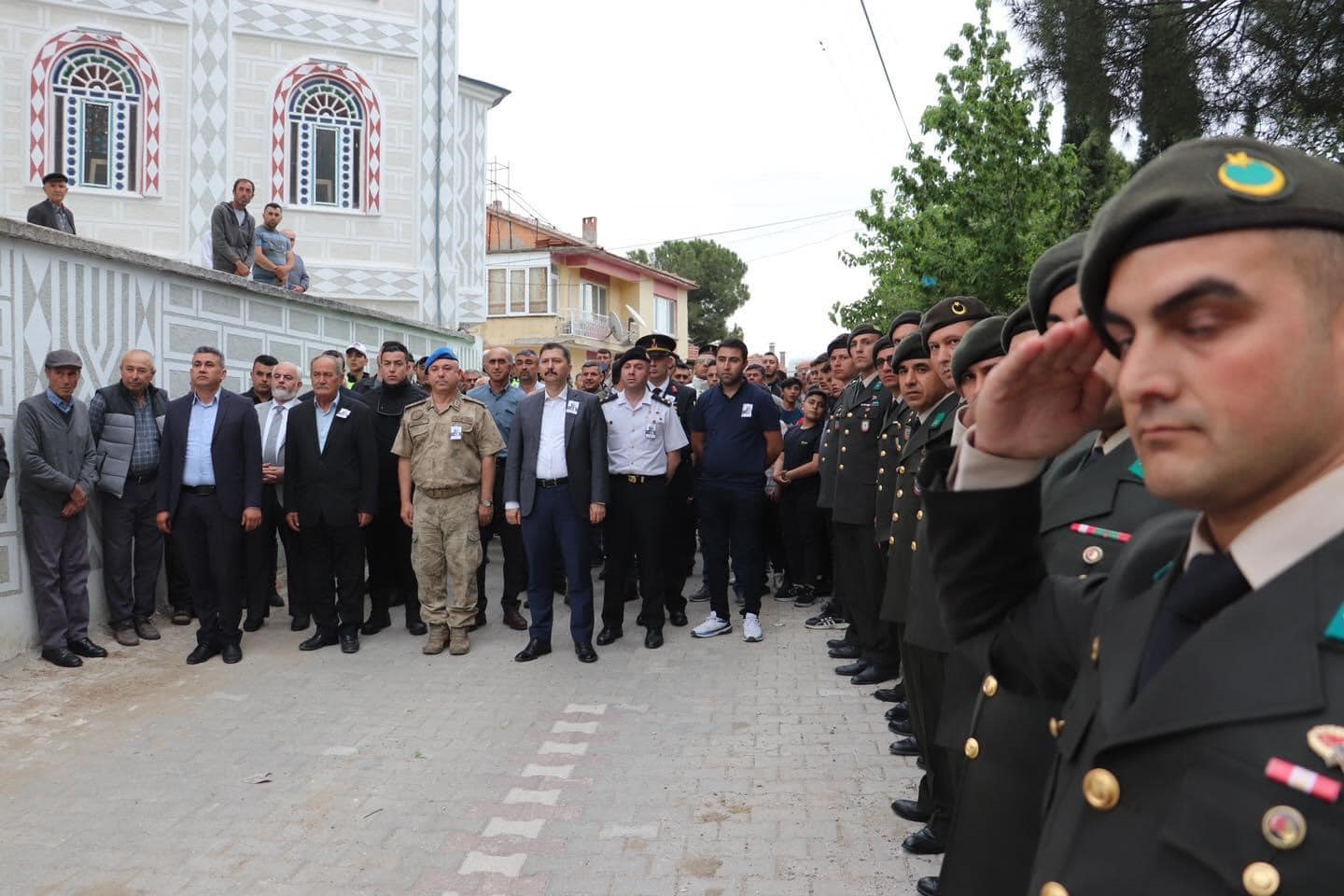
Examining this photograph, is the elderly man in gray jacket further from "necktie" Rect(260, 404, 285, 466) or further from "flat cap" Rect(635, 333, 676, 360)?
"flat cap" Rect(635, 333, 676, 360)

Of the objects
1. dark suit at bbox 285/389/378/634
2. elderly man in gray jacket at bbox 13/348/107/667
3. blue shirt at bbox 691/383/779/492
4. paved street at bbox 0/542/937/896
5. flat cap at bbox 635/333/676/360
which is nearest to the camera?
paved street at bbox 0/542/937/896

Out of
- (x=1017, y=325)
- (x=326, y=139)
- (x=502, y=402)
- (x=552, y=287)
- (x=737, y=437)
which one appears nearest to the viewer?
(x=1017, y=325)

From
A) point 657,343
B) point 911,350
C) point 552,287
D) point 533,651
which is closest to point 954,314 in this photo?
point 911,350

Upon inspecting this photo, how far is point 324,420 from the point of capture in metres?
8.06

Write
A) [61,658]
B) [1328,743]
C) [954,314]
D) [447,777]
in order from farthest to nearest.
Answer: [61,658] → [447,777] → [954,314] → [1328,743]

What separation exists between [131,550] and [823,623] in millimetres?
5280

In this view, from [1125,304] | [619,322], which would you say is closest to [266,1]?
[1125,304]

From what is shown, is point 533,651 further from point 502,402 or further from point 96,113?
point 96,113

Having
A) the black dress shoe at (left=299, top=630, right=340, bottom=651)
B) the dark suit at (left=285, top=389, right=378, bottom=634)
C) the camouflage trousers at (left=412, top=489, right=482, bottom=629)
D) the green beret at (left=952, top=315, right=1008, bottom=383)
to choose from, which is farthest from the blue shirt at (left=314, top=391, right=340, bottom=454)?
the green beret at (left=952, top=315, right=1008, bottom=383)

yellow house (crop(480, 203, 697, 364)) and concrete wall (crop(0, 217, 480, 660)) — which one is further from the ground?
yellow house (crop(480, 203, 697, 364))

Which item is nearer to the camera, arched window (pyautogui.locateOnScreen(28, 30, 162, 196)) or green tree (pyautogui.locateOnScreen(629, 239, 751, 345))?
arched window (pyautogui.locateOnScreen(28, 30, 162, 196))

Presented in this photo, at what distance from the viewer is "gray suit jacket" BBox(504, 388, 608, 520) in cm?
772

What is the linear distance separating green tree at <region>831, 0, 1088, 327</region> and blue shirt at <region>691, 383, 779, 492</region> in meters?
5.49

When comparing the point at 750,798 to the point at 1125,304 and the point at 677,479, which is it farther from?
the point at 677,479
